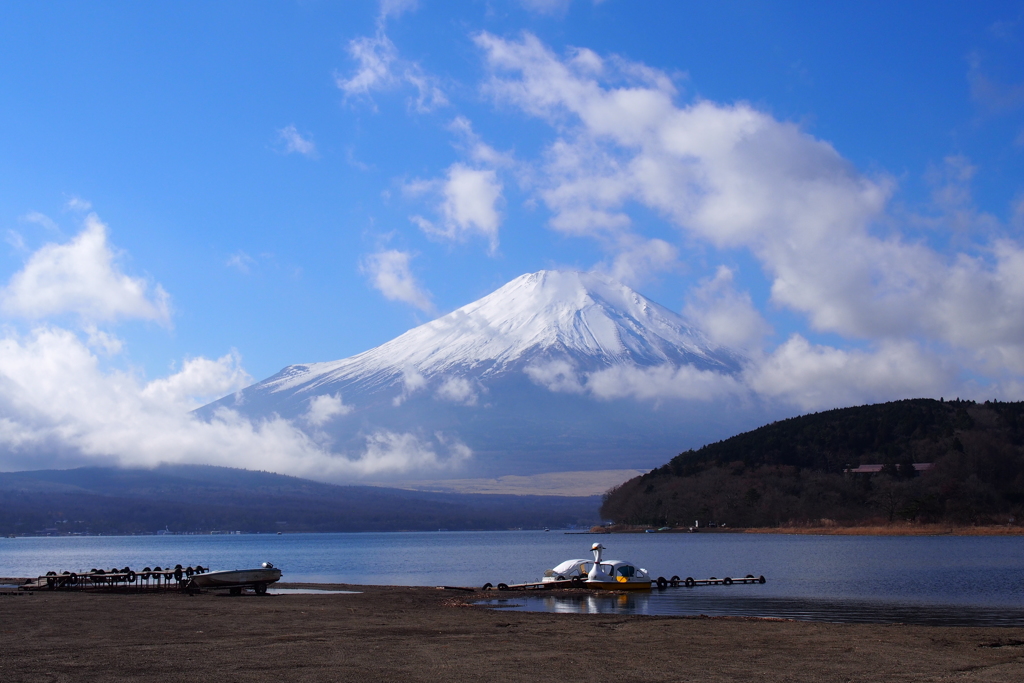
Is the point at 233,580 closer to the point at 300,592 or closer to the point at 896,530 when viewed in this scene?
the point at 300,592

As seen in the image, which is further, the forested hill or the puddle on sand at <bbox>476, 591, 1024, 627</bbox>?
the forested hill

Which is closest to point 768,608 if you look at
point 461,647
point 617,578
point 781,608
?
point 781,608

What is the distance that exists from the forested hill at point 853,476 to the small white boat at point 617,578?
6908 cm

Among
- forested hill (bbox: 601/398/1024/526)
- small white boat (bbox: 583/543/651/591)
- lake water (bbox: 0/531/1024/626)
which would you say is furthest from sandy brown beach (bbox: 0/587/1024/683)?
forested hill (bbox: 601/398/1024/526)

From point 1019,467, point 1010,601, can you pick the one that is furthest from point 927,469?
point 1010,601

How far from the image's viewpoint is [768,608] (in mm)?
28953

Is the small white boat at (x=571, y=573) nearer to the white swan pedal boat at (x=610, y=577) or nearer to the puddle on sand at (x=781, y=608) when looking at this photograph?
the white swan pedal boat at (x=610, y=577)

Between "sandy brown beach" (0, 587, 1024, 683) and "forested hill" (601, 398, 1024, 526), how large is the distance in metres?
85.4

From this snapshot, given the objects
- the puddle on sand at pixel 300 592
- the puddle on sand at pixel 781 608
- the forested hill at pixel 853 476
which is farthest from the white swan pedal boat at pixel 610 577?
the forested hill at pixel 853 476

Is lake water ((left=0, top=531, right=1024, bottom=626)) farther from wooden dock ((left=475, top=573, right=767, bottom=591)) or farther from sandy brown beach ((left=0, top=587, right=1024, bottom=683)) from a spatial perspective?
sandy brown beach ((left=0, top=587, right=1024, bottom=683))

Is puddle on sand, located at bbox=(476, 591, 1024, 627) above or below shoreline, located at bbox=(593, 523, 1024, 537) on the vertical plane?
above

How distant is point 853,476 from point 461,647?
101800 millimetres

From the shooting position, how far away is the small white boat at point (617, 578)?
37.4 m

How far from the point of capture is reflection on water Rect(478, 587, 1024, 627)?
24953 millimetres
